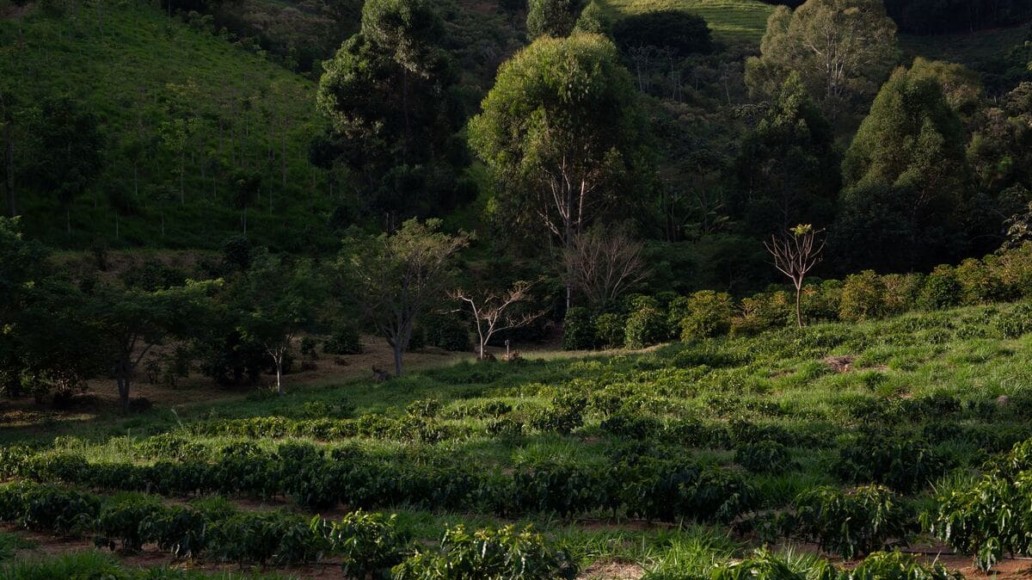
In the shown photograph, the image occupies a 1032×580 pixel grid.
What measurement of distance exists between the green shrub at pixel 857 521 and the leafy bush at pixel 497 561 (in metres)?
2.61

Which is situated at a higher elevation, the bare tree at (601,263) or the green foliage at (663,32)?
the green foliage at (663,32)

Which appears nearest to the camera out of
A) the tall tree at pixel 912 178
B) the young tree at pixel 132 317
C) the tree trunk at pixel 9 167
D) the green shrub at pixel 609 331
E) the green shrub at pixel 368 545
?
the green shrub at pixel 368 545

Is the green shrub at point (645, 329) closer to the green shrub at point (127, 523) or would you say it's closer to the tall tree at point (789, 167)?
the tall tree at point (789, 167)

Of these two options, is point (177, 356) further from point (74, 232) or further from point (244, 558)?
point (244, 558)

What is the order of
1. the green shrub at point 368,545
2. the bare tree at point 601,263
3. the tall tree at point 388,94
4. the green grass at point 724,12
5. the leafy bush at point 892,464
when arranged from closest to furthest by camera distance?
1. the green shrub at point 368,545
2. the leafy bush at point 892,464
3. the bare tree at point 601,263
4. the tall tree at point 388,94
5. the green grass at point 724,12

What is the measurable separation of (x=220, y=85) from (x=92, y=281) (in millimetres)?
24441

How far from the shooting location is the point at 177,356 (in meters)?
26.5

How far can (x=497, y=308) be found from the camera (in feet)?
104

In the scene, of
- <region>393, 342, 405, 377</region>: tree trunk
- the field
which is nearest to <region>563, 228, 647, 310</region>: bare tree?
<region>393, 342, 405, 377</region>: tree trunk

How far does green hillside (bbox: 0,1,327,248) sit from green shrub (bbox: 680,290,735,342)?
66.2 ft

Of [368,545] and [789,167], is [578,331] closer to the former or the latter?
[789,167]

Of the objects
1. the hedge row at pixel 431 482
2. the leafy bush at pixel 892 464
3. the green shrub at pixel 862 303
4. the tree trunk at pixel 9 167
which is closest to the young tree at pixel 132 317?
the hedge row at pixel 431 482

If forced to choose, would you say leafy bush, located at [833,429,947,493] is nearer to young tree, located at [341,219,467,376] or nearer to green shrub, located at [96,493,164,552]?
green shrub, located at [96,493,164,552]

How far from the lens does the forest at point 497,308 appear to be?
8.93m
